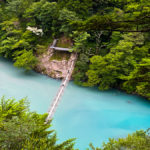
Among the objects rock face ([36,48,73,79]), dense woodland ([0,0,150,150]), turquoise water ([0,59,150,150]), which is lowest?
turquoise water ([0,59,150,150])

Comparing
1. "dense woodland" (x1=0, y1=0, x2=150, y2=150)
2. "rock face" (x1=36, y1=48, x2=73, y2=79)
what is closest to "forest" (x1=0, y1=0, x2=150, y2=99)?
"dense woodland" (x1=0, y1=0, x2=150, y2=150)

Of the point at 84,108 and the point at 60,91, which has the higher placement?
the point at 60,91

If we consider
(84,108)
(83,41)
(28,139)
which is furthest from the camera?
(83,41)

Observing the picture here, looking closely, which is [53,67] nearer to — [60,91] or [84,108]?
[60,91]

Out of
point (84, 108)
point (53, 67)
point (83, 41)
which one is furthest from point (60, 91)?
point (83, 41)

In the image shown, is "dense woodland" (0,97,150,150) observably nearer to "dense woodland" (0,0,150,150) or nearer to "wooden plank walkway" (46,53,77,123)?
"dense woodland" (0,0,150,150)

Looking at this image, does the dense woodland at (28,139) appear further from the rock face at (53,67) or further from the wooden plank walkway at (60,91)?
the rock face at (53,67)

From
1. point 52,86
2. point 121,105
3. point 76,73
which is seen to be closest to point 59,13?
point 76,73
